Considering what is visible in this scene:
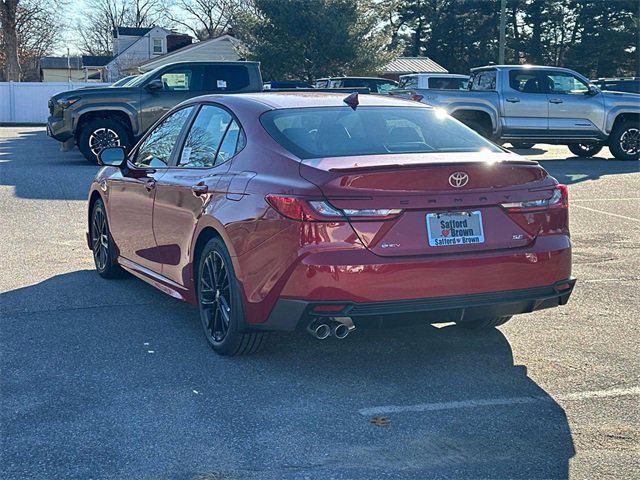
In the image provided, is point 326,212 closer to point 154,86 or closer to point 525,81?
point 154,86

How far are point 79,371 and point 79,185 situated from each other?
984 centimetres

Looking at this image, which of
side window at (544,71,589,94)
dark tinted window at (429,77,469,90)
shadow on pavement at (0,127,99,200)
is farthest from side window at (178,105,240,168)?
dark tinted window at (429,77,469,90)

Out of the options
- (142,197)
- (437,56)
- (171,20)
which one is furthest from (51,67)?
(142,197)

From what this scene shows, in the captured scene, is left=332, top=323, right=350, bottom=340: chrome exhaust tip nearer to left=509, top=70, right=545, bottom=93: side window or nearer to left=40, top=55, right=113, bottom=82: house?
left=509, top=70, right=545, bottom=93: side window

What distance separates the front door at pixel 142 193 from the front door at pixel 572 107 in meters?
13.9

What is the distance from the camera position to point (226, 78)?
18.3 m

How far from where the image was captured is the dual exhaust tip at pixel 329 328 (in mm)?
4855

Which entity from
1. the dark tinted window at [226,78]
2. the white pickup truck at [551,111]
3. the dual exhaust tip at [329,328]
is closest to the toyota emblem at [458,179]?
the dual exhaust tip at [329,328]

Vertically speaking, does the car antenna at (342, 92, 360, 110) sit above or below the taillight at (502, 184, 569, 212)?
above

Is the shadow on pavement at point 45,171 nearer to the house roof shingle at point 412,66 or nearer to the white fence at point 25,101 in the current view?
the white fence at point 25,101

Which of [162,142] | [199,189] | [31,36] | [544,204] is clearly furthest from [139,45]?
[544,204]

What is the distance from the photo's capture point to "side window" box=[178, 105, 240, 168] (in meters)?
5.76

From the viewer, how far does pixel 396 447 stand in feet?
13.5

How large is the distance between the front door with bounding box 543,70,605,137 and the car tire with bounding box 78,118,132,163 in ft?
29.3
